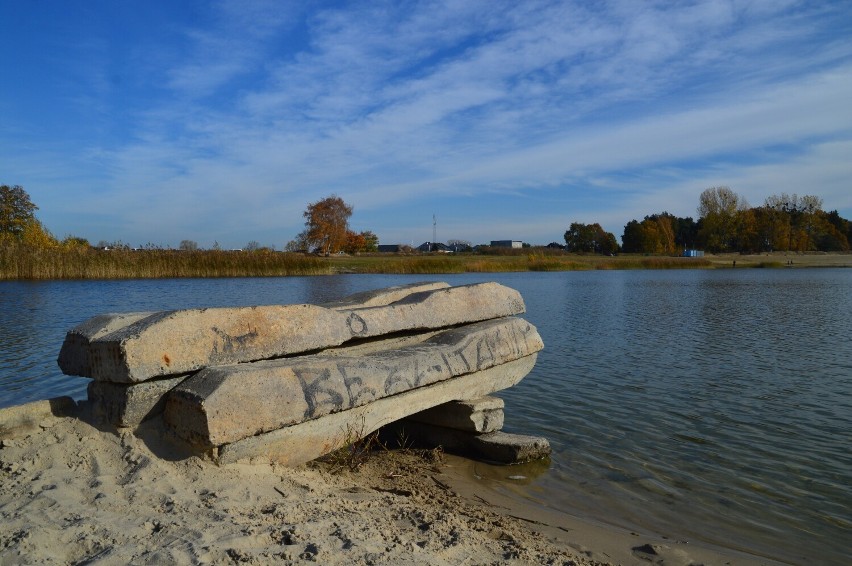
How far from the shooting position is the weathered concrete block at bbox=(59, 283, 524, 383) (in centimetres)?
372

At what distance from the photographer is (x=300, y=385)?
412cm

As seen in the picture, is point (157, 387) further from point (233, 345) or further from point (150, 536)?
point (150, 536)

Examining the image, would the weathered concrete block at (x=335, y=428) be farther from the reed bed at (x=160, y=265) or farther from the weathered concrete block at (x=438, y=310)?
the reed bed at (x=160, y=265)

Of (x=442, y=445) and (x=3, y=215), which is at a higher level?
(x=3, y=215)

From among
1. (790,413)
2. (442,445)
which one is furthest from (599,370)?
(442,445)

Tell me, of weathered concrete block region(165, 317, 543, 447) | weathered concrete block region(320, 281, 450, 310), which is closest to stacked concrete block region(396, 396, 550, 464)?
weathered concrete block region(165, 317, 543, 447)

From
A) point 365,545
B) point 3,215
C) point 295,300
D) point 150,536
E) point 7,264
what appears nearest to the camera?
point 150,536

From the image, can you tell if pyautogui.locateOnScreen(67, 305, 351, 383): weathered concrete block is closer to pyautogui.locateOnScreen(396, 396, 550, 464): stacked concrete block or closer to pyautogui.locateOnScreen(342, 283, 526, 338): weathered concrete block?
pyautogui.locateOnScreen(342, 283, 526, 338): weathered concrete block

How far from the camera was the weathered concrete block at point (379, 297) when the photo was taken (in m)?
5.51

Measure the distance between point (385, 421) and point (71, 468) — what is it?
224cm

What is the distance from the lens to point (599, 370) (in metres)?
9.87

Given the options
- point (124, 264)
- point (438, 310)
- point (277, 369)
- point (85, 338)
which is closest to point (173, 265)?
point (124, 264)

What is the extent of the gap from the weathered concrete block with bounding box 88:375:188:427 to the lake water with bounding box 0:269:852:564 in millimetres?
2883

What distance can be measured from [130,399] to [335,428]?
4.66ft
